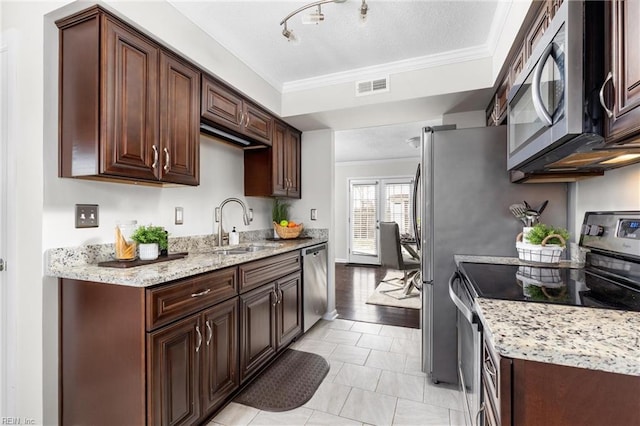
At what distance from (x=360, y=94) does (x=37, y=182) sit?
2321 millimetres

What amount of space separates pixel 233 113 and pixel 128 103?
34.9 inches

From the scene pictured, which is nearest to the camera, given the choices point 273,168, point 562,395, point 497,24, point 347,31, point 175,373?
point 562,395

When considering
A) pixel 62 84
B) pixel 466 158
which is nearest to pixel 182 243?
pixel 62 84

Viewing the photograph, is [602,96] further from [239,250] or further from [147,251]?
[239,250]

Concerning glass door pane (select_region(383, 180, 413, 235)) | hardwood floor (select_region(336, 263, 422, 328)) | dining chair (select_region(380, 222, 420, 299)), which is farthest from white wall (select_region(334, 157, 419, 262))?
dining chair (select_region(380, 222, 420, 299))

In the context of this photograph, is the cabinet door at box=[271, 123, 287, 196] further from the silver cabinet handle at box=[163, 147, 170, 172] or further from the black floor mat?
the black floor mat

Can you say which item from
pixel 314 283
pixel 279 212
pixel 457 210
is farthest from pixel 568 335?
pixel 279 212

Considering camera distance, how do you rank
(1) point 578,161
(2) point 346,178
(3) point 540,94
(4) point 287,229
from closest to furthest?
(3) point 540,94 → (1) point 578,161 → (4) point 287,229 → (2) point 346,178

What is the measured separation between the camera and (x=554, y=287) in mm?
1180

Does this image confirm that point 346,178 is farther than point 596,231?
Yes

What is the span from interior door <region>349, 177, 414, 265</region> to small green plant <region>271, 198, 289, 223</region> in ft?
11.6

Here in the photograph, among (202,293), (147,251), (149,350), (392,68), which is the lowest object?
(149,350)

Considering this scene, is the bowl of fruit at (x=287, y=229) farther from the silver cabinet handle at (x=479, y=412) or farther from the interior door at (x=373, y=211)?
the interior door at (x=373, y=211)

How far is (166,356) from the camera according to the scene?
4.56 feet
